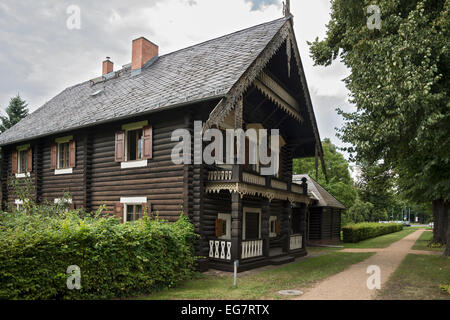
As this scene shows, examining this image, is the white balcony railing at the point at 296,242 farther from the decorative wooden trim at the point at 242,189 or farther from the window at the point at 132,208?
the window at the point at 132,208

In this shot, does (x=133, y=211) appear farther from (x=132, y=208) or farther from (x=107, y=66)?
(x=107, y=66)

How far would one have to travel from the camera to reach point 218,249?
12.9 metres

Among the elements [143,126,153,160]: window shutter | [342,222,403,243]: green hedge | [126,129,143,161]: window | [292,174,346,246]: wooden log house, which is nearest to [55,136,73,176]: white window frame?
[126,129,143,161]: window

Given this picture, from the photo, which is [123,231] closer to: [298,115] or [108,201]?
[108,201]

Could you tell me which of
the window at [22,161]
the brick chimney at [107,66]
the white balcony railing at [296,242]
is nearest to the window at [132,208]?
the white balcony railing at [296,242]

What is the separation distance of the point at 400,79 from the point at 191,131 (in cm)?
729

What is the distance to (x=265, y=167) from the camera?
56.9 feet

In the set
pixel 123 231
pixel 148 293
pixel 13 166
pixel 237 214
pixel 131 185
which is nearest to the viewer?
pixel 123 231

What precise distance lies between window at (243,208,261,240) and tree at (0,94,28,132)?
28.4 metres

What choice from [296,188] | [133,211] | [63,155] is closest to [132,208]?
[133,211]

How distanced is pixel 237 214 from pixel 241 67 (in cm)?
545

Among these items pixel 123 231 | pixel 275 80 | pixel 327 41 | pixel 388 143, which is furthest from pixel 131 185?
pixel 327 41

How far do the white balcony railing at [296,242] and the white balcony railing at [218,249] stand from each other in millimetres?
6222

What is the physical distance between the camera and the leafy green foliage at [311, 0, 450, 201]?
10273mm
